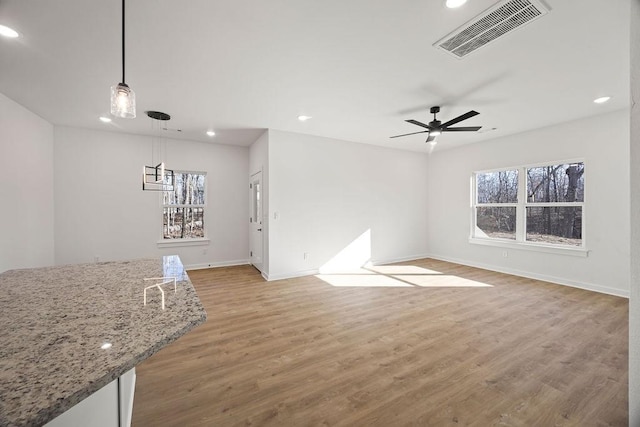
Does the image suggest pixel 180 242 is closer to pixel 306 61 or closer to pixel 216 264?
pixel 216 264

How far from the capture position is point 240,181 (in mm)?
6117

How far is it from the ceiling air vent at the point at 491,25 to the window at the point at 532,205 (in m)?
3.61

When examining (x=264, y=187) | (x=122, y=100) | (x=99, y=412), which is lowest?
(x=99, y=412)

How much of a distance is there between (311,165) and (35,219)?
4518 mm

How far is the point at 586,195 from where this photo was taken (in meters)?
4.29

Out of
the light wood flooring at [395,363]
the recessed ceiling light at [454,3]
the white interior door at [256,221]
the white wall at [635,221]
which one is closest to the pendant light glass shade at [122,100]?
the light wood flooring at [395,363]

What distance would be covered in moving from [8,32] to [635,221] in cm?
440

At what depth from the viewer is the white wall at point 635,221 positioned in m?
1.21

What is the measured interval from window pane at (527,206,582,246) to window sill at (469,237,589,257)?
0.15 metres

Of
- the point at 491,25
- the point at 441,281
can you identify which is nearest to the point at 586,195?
the point at 441,281

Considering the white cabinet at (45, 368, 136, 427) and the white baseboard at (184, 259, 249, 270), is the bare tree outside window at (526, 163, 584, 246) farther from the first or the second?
the white cabinet at (45, 368, 136, 427)

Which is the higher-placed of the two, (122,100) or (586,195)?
(122,100)

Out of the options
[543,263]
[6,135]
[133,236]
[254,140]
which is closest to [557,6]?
[543,263]

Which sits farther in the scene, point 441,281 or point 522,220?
point 522,220
